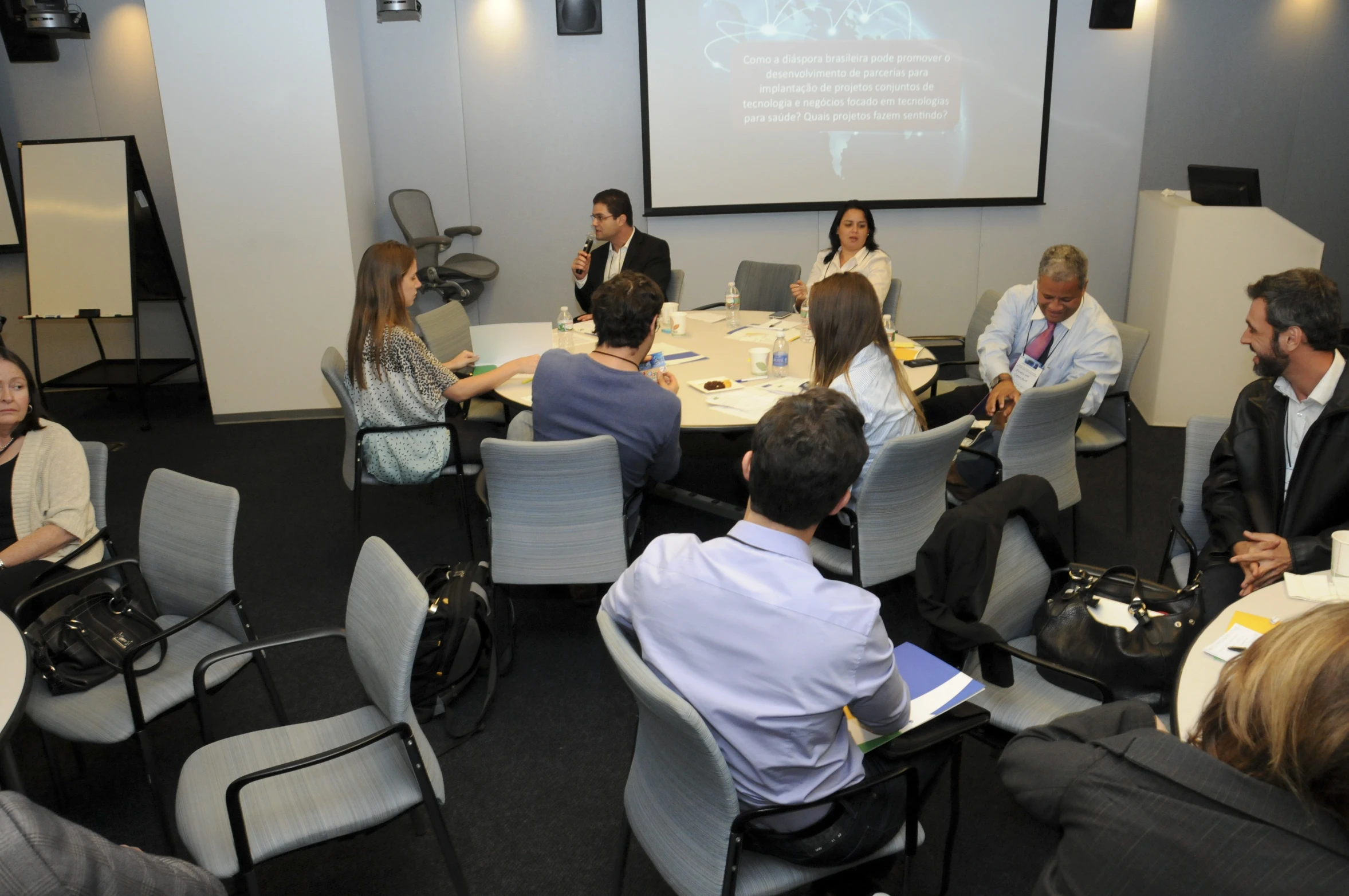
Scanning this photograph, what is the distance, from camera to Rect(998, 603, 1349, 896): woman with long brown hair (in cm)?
108

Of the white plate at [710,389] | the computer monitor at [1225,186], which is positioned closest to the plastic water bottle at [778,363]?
the white plate at [710,389]

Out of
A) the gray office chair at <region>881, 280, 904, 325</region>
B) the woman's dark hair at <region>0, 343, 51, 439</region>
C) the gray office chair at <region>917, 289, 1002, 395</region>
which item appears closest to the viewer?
the woman's dark hair at <region>0, 343, 51, 439</region>

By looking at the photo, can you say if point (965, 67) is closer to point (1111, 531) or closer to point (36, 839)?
point (1111, 531)

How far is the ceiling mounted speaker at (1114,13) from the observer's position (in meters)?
6.29

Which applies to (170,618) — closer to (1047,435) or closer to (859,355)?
(859,355)

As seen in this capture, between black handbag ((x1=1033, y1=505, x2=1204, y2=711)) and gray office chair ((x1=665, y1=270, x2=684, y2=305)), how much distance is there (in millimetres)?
3425

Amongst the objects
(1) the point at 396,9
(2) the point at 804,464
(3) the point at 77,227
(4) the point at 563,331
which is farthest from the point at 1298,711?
(3) the point at 77,227

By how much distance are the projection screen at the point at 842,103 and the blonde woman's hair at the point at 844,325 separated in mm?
3750

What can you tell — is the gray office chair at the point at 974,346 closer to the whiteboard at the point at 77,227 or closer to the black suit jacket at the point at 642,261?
the black suit jacket at the point at 642,261

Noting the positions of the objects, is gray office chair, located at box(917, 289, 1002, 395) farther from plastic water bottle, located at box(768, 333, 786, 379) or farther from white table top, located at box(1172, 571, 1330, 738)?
white table top, located at box(1172, 571, 1330, 738)

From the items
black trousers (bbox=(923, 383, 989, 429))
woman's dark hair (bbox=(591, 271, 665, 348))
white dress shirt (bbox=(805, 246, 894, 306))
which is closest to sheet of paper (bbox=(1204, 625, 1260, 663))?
woman's dark hair (bbox=(591, 271, 665, 348))

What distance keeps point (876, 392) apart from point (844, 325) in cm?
25

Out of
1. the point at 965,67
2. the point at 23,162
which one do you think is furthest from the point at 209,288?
the point at 965,67

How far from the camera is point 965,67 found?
6.48m
